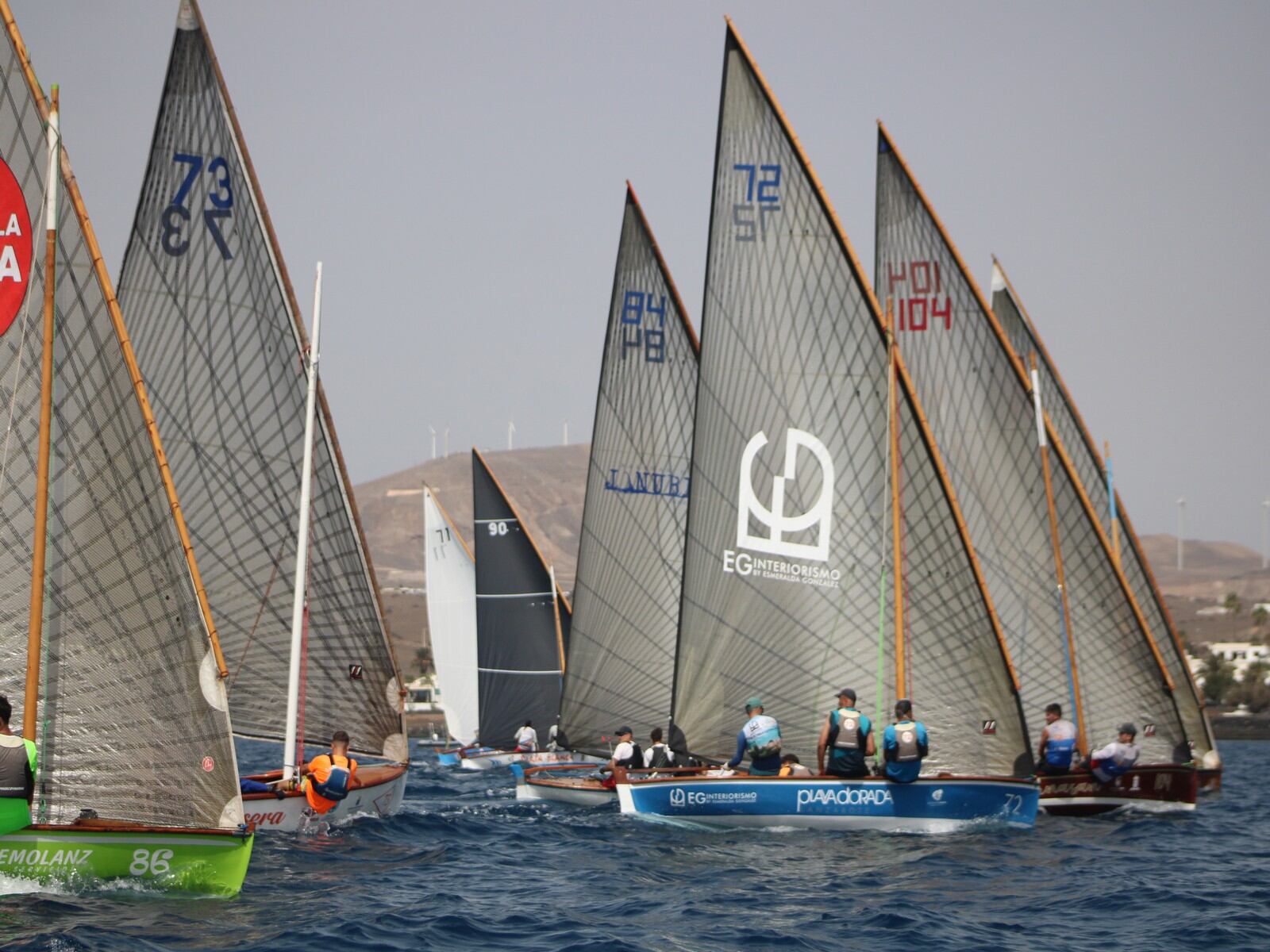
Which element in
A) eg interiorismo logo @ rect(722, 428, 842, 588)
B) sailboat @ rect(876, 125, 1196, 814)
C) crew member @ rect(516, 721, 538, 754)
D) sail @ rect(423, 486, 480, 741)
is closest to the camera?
eg interiorismo logo @ rect(722, 428, 842, 588)

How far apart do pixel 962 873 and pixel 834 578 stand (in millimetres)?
7137

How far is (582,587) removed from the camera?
3606 cm

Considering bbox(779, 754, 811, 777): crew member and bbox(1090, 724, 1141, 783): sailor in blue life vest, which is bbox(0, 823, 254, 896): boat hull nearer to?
bbox(779, 754, 811, 777): crew member

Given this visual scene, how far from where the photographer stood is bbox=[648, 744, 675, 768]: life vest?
30.3m

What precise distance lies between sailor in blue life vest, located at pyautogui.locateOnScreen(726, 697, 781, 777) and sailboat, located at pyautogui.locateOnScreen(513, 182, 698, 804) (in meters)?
8.51

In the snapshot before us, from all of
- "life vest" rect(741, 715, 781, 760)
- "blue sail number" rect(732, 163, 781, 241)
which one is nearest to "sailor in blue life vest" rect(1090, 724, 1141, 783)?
"life vest" rect(741, 715, 781, 760)

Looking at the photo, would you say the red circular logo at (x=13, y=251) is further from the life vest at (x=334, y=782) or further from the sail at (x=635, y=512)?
the sail at (x=635, y=512)

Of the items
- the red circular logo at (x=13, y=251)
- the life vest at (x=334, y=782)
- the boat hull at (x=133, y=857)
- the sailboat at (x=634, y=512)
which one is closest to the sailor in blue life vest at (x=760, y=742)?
the life vest at (x=334, y=782)

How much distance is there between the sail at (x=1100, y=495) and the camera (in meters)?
36.9

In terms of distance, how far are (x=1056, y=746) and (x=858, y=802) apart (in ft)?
24.8

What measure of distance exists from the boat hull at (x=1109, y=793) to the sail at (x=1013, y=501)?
2832mm

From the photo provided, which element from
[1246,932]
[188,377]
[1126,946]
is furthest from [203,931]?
[188,377]

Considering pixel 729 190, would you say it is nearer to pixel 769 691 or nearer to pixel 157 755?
pixel 769 691

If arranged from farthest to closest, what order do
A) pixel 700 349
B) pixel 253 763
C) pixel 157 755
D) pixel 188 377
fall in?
pixel 253 763 → pixel 700 349 → pixel 188 377 → pixel 157 755
